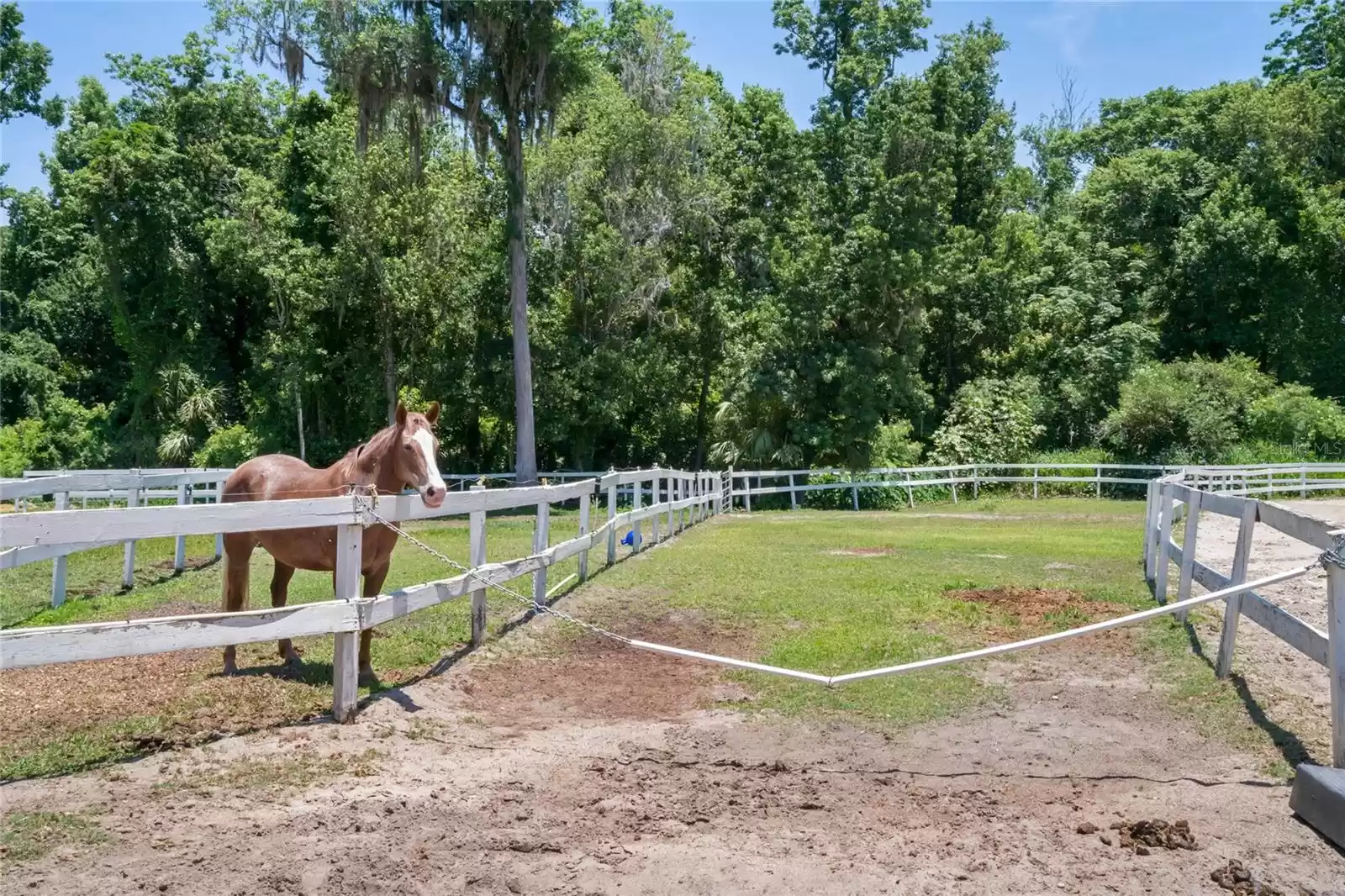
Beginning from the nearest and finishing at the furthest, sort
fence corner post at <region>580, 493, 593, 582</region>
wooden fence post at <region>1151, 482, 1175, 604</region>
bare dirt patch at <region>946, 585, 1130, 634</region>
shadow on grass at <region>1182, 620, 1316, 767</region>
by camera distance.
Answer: shadow on grass at <region>1182, 620, 1316, 767</region>, bare dirt patch at <region>946, 585, 1130, 634</region>, wooden fence post at <region>1151, 482, 1175, 604</region>, fence corner post at <region>580, 493, 593, 582</region>

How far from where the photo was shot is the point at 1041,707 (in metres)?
6.71

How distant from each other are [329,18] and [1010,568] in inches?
825

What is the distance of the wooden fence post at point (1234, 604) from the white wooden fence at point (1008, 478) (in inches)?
828

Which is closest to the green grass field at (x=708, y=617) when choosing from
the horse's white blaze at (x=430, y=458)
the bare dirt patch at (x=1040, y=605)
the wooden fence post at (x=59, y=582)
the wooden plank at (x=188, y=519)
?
the bare dirt patch at (x=1040, y=605)

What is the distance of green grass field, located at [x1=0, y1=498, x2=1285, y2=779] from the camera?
598cm

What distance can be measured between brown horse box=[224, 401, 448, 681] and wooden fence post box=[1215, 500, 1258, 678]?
5507 millimetres

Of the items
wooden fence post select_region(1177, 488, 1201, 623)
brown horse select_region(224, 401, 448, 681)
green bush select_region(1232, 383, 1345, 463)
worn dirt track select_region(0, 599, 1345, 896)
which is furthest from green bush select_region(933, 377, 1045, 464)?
brown horse select_region(224, 401, 448, 681)

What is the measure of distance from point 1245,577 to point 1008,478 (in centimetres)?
2471

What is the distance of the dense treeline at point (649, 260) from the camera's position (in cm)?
3180

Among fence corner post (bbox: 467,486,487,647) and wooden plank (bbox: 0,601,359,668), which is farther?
fence corner post (bbox: 467,486,487,647)

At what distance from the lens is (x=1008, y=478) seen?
3162 centimetres

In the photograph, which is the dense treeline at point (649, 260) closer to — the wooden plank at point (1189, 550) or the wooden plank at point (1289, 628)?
the wooden plank at point (1189, 550)

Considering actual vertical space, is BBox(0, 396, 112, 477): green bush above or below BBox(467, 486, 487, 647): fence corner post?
above

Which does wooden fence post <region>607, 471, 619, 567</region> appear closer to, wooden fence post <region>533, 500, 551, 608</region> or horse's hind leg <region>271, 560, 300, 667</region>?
wooden fence post <region>533, 500, 551, 608</region>
